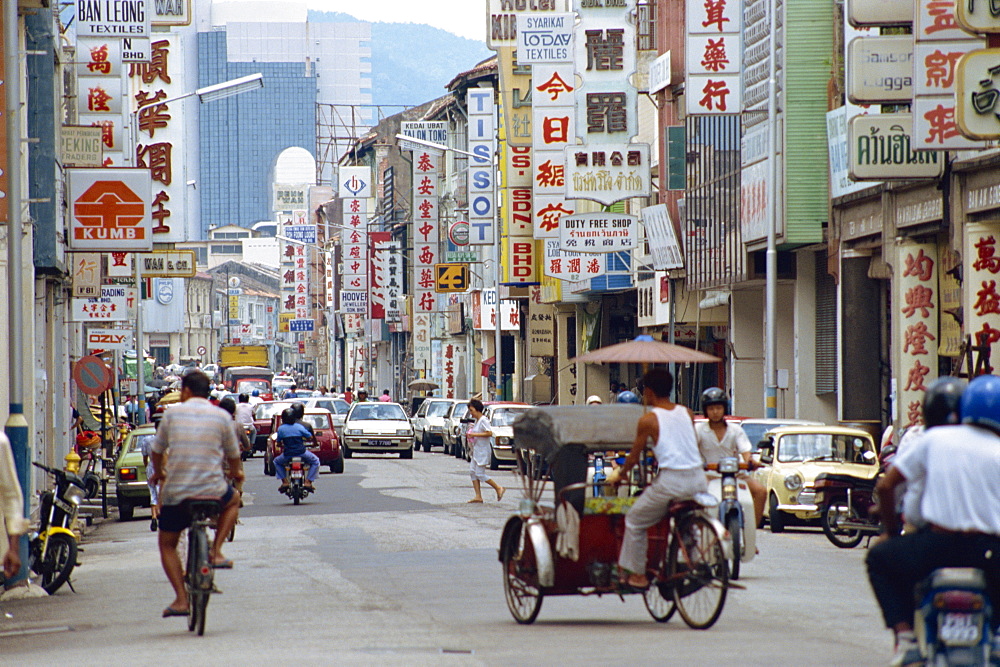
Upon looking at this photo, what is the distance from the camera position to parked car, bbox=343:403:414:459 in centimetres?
4425

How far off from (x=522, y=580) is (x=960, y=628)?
5082 mm

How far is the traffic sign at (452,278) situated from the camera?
68.4 metres

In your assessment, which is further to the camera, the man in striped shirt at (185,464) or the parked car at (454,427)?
the parked car at (454,427)

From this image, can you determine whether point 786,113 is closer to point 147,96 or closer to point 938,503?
point 147,96

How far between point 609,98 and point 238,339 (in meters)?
138

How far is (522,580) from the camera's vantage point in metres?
11.6

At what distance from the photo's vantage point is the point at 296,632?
1128 cm

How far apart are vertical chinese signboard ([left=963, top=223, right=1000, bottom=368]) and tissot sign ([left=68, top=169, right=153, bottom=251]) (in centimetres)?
1206

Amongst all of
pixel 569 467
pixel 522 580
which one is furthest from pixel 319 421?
pixel 522 580

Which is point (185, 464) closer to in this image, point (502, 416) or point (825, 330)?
point (825, 330)

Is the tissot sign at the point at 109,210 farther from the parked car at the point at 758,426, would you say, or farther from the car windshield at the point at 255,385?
the car windshield at the point at 255,385

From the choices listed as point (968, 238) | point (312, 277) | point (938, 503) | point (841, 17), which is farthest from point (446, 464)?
point (312, 277)

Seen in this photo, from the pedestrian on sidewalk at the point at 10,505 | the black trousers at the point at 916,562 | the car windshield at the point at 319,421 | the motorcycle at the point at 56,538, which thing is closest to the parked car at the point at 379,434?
the car windshield at the point at 319,421

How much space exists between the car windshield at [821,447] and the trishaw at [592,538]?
10244 mm
